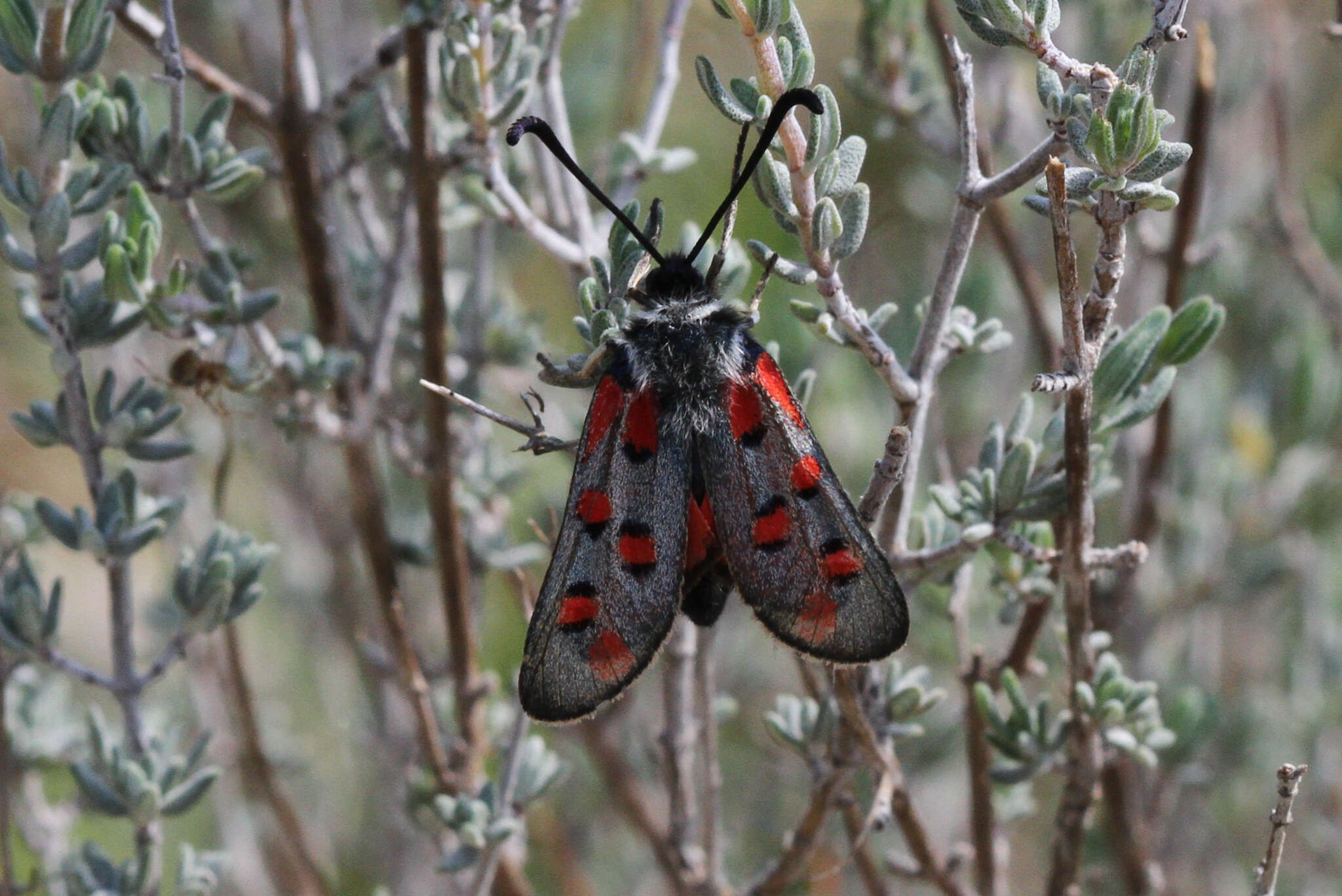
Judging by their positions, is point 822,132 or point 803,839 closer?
point 822,132

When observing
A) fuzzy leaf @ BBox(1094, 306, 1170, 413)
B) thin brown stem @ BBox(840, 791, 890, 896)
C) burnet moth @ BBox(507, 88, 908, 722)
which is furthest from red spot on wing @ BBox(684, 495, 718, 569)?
fuzzy leaf @ BBox(1094, 306, 1170, 413)

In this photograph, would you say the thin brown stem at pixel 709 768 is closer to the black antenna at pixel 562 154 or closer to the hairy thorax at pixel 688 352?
the hairy thorax at pixel 688 352

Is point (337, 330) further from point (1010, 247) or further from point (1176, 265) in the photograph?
point (1176, 265)

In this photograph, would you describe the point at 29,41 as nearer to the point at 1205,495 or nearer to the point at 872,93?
the point at 872,93

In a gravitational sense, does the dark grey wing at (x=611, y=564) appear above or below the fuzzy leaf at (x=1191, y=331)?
below

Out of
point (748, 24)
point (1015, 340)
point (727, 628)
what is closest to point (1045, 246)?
point (1015, 340)

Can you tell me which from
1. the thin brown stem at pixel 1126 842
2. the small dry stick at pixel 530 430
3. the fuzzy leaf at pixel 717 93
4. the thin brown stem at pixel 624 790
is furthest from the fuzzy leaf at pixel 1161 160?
the thin brown stem at pixel 624 790

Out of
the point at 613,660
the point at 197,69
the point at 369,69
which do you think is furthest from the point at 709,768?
the point at 197,69
